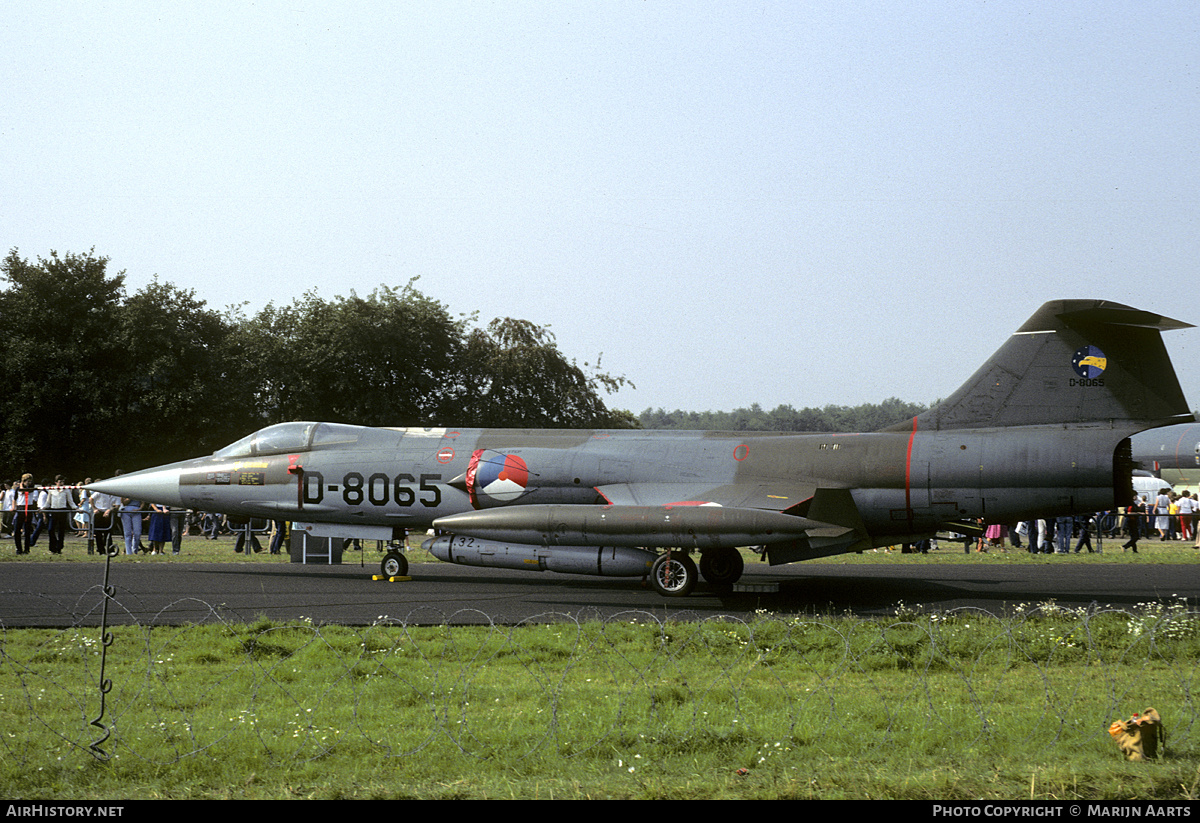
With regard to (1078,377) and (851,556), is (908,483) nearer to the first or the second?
(1078,377)

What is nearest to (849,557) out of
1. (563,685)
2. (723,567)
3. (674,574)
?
(723,567)

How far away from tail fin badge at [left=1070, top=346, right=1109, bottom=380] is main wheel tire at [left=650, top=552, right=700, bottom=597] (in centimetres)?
669

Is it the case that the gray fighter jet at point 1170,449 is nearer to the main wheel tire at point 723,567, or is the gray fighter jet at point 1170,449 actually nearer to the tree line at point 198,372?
the tree line at point 198,372

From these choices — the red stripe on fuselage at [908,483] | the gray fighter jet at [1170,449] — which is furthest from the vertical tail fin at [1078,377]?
the gray fighter jet at [1170,449]

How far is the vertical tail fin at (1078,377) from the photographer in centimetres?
1438

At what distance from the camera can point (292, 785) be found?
606 centimetres

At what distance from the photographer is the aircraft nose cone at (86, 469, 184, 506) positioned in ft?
66.0

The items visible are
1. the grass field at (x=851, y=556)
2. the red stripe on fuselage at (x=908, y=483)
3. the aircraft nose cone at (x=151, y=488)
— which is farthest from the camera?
the grass field at (x=851, y=556)

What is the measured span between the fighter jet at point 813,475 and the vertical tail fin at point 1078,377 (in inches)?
0.8

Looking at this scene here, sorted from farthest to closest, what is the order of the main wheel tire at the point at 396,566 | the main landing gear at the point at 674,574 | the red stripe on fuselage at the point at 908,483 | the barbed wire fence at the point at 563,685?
1. the main wheel tire at the point at 396,566
2. the main landing gear at the point at 674,574
3. the red stripe on fuselage at the point at 908,483
4. the barbed wire fence at the point at 563,685

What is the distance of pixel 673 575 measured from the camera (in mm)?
15914

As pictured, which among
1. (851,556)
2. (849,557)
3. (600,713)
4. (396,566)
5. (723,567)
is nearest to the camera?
(600,713)

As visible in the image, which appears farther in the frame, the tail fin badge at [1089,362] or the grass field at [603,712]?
the tail fin badge at [1089,362]

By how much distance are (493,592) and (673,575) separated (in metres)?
3.49
